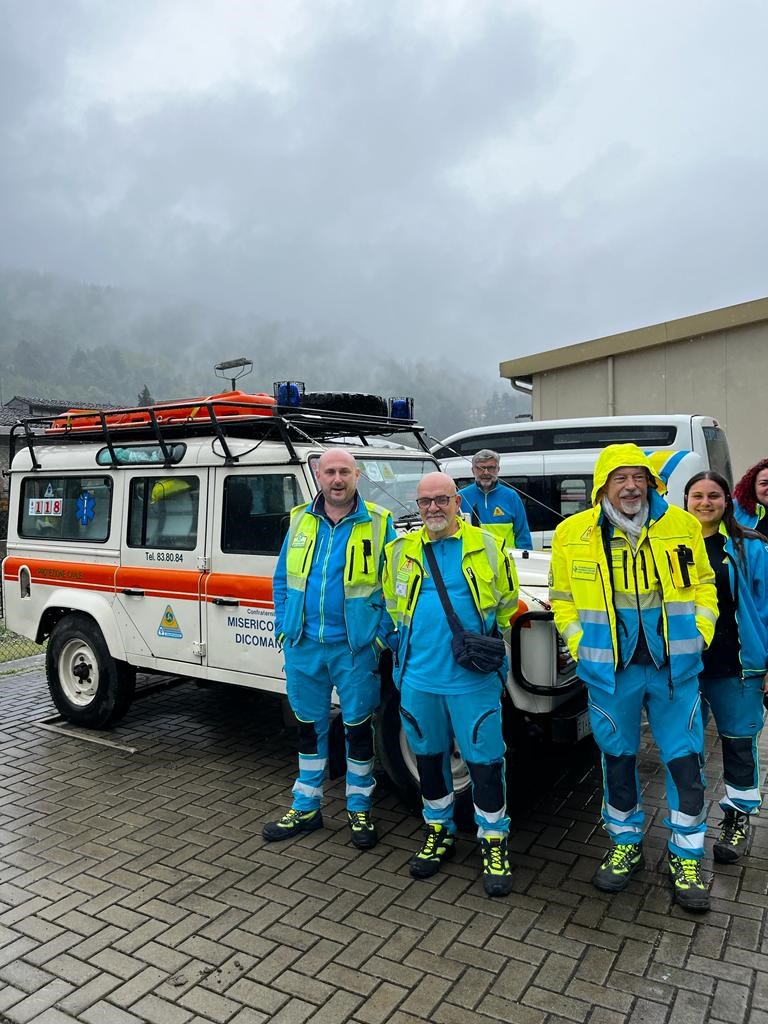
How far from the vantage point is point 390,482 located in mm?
5230

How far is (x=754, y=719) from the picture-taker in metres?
3.86

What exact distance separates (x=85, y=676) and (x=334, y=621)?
10.0 ft

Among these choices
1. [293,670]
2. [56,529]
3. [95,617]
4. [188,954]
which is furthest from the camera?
[56,529]

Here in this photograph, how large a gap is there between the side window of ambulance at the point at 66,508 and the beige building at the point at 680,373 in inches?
477

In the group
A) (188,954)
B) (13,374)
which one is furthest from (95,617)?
(13,374)

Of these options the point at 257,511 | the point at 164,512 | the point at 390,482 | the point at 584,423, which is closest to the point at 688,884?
the point at 390,482

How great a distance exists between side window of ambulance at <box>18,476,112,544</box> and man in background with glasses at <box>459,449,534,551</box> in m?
2.77

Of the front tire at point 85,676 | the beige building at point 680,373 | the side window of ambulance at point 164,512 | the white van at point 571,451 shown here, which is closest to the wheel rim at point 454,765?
the side window of ambulance at point 164,512

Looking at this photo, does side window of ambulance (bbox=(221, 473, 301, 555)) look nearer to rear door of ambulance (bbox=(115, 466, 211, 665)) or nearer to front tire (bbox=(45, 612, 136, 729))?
rear door of ambulance (bbox=(115, 466, 211, 665))

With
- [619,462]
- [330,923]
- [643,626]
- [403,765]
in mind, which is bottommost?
[330,923]

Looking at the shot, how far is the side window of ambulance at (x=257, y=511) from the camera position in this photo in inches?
187

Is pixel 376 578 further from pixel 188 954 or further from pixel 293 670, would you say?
pixel 188 954

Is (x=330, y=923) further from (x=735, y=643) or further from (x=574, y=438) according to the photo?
(x=574, y=438)

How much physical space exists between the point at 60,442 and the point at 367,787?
3990 millimetres
